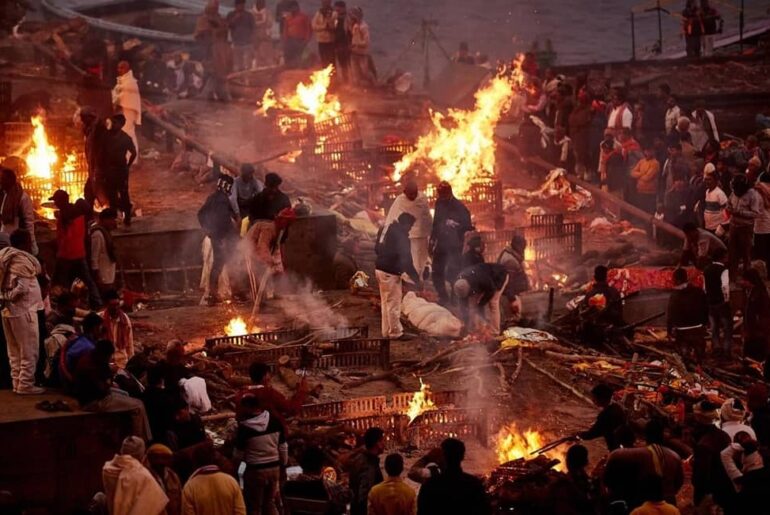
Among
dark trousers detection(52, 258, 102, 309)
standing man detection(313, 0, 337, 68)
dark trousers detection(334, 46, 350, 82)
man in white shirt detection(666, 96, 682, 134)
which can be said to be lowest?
dark trousers detection(52, 258, 102, 309)

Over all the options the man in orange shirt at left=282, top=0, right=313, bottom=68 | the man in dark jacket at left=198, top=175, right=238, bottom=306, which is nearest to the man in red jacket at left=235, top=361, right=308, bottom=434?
the man in dark jacket at left=198, top=175, right=238, bottom=306

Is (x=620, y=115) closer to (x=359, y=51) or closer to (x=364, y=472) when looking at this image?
(x=359, y=51)

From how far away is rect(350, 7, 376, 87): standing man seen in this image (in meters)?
27.8

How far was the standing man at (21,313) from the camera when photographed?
12.2m

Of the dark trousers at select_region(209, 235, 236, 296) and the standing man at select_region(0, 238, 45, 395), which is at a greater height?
the dark trousers at select_region(209, 235, 236, 296)

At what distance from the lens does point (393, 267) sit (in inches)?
634

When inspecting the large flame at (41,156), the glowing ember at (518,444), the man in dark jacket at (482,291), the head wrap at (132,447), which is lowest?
the glowing ember at (518,444)

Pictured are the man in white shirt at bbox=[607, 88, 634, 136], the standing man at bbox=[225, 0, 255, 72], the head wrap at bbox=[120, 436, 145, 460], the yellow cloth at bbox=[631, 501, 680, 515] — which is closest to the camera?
the yellow cloth at bbox=[631, 501, 680, 515]

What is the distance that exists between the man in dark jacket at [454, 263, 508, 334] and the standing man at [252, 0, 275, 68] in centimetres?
1510

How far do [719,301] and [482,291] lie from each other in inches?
112

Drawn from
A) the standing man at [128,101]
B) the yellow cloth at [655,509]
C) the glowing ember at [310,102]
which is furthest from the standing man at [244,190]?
the yellow cloth at [655,509]

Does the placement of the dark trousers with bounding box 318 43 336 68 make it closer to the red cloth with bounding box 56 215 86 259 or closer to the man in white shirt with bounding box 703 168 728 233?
the man in white shirt with bounding box 703 168 728 233

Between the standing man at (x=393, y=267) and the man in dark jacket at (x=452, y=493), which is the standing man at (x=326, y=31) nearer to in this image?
the standing man at (x=393, y=267)

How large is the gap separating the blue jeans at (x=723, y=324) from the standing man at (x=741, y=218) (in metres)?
1.92
